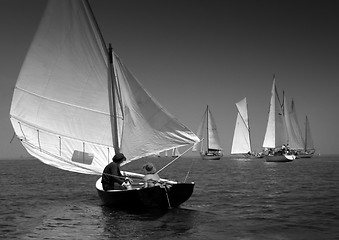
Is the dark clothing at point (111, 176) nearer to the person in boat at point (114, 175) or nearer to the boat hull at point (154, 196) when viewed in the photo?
the person in boat at point (114, 175)

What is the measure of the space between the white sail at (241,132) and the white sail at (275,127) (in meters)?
17.3

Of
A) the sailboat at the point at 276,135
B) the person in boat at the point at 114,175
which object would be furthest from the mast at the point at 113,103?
the sailboat at the point at 276,135

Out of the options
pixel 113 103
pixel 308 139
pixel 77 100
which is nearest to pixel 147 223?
pixel 113 103

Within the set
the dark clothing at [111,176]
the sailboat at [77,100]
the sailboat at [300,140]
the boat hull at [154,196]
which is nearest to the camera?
the boat hull at [154,196]

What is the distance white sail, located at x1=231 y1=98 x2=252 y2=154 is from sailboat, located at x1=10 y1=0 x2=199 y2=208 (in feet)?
315

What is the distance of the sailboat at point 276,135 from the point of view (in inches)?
3642

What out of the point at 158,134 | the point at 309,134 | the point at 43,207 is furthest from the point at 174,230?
the point at 309,134

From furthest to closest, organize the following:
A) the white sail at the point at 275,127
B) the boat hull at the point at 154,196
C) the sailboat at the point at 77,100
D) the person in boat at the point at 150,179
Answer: the white sail at the point at 275,127
the sailboat at the point at 77,100
the person in boat at the point at 150,179
the boat hull at the point at 154,196

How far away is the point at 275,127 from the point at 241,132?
74.7ft

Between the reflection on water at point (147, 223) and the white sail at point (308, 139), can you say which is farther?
the white sail at point (308, 139)

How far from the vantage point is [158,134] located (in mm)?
20203

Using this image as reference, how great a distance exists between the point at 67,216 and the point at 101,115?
5770mm

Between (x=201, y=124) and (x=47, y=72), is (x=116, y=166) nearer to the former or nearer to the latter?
(x=47, y=72)

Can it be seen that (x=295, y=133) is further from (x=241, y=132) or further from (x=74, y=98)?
(x=74, y=98)
